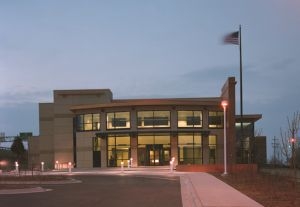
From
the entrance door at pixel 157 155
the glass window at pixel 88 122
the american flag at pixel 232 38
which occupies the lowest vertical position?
the entrance door at pixel 157 155

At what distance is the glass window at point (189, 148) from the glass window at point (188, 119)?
114 cm

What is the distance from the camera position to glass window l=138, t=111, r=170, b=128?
206ft

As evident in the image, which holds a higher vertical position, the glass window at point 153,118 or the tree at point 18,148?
the glass window at point 153,118

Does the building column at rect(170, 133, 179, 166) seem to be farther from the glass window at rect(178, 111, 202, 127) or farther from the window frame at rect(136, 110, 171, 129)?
the glass window at rect(178, 111, 202, 127)

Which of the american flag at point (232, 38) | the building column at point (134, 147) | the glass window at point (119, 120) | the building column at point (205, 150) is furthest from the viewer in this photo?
the building column at point (205, 150)

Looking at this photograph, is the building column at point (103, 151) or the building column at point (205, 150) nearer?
the building column at point (205, 150)

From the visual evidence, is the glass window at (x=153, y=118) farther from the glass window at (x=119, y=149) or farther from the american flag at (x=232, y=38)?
the american flag at (x=232, y=38)

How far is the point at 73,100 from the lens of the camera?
71938 millimetres

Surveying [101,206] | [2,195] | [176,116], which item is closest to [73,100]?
[176,116]

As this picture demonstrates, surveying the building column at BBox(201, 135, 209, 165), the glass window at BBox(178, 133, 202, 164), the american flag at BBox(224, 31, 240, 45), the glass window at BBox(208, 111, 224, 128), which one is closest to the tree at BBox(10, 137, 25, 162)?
the glass window at BBox(178, 133, 202, 164)

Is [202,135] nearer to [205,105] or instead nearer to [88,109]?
[205,105]

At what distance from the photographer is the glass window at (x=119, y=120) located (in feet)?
207

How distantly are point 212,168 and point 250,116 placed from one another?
22130mm

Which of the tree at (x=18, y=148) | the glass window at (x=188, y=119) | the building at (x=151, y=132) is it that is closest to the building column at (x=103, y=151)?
the building at (x=151, y=132)
